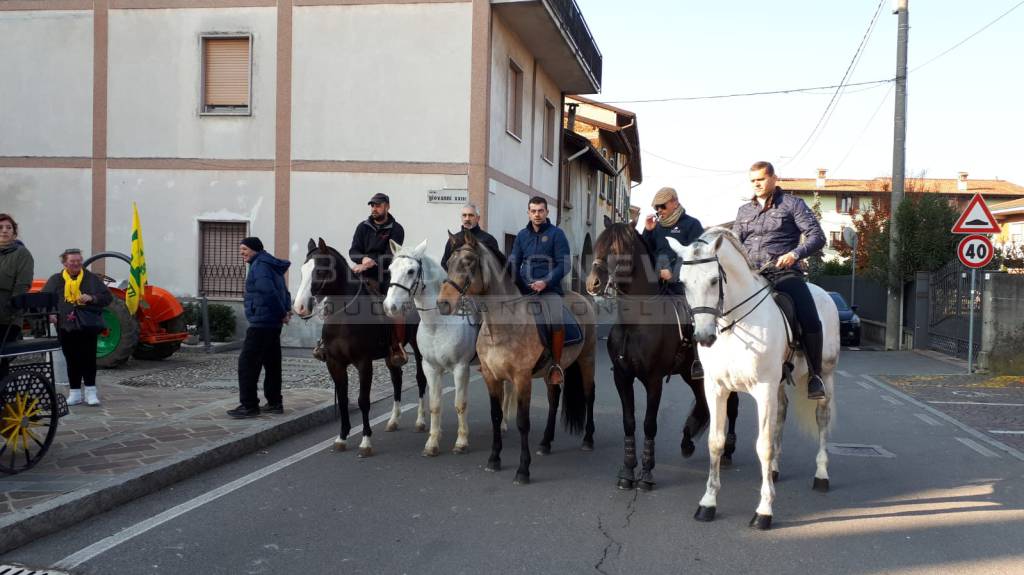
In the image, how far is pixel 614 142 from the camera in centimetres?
3616

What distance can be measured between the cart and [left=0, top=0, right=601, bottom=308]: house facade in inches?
372

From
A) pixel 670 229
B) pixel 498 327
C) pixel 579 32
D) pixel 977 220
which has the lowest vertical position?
pixel 498 327

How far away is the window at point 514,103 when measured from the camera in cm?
1783

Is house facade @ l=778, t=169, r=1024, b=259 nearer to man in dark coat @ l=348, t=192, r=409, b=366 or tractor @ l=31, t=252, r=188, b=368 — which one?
tractor @ l=31, t=252, r=188, b=368

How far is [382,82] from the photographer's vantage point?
51.6ft

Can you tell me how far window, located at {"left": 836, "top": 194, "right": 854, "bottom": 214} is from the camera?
222 ft

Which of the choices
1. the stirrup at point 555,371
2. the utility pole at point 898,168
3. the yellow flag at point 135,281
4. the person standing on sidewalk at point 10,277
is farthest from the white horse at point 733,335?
the utility pole at point 898,168

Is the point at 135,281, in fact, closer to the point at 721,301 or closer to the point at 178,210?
the point at 178,210

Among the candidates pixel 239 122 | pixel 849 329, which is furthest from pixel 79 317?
pixel 849 329

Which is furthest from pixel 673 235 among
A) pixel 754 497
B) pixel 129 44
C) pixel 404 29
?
pixel 129 44

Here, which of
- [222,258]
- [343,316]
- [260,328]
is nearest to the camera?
[343,316]

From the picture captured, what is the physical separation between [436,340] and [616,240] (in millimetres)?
2140

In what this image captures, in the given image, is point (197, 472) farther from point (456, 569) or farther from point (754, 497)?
point (754, 497)

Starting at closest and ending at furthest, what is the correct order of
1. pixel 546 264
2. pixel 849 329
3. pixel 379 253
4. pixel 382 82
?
1. pixel 546 264
2. pixel 379 253
3. pixel 382 82
4. pixel 849 329
